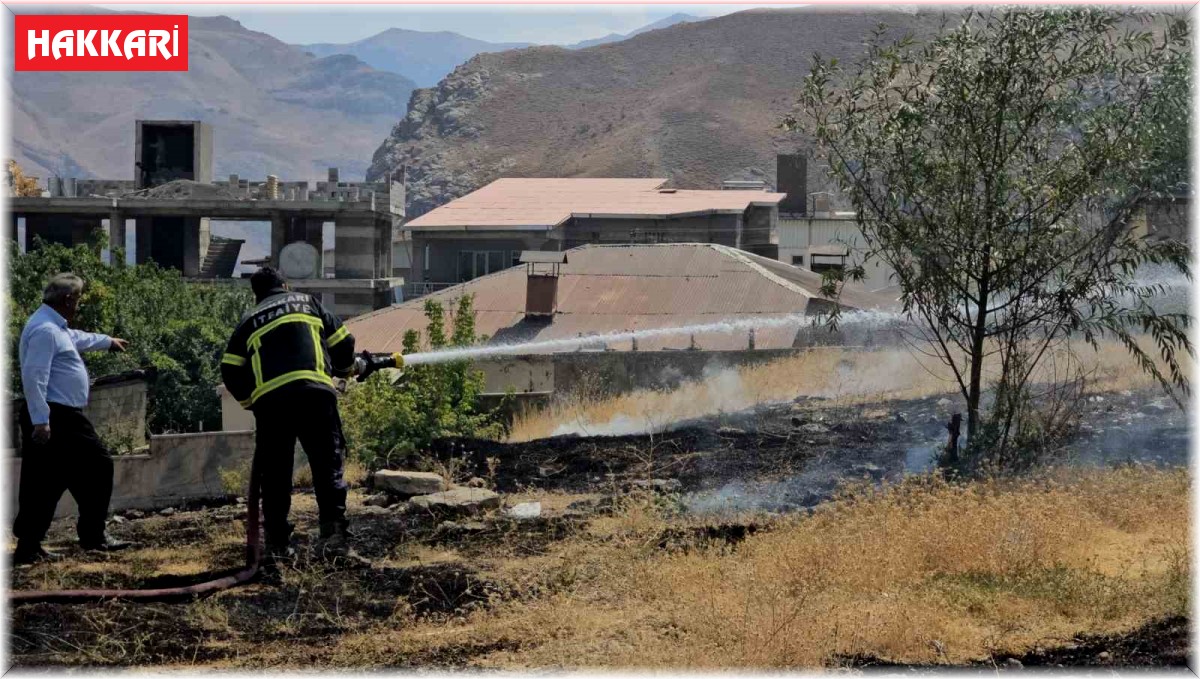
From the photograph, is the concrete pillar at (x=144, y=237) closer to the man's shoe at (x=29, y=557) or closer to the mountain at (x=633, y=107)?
the man's shoe at (x=29, y=557)

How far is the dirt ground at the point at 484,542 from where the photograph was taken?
718 cm

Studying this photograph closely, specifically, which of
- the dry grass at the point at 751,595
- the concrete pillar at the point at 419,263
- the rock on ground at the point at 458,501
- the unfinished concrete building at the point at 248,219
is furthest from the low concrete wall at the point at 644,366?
the concrete pillar at the point at 419,263

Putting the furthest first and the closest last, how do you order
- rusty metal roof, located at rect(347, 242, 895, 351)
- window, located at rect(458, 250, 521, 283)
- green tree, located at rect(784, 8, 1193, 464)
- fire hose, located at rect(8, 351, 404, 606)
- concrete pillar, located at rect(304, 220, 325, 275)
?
concrete pillar, located at rect(304, 220, 325, 275) < window, located at rect(458, 250, 521, 283) < rusty metal roof, located at rect(347, 242, 895, 351) < green tree, located at rect(784, 8, 1193, 464) < fire hose, located at rect(8, 351, 404, 606)

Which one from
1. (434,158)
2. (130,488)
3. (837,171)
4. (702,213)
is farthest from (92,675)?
(434,158)

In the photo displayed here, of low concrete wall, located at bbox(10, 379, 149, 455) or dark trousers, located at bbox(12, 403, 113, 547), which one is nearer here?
dark trousers, located at bbox(12, 403, 113, 547)

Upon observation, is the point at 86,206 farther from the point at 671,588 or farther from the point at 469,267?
the point at 671,588

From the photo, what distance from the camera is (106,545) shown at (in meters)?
9.77

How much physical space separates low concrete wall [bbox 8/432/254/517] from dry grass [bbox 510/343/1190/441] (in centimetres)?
406

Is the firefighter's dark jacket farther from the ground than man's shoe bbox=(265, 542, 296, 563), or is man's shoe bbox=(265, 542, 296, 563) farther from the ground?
the firefighter's dark jacket

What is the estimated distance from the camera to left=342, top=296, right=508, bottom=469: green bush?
1374 cm

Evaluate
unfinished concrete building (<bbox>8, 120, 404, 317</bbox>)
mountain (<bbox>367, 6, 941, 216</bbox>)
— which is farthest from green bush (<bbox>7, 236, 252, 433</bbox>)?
mountain (<bbox>367, 6, 941, 216</bbox>)

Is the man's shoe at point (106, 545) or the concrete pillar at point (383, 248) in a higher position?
the concrete pillar at point (383, 248)

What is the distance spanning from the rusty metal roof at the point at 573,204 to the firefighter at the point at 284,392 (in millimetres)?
48568

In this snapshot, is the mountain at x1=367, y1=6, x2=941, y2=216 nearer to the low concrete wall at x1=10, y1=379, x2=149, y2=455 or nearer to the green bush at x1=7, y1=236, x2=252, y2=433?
the green bush at x1=7, y1=236, x2=252, y2=433
